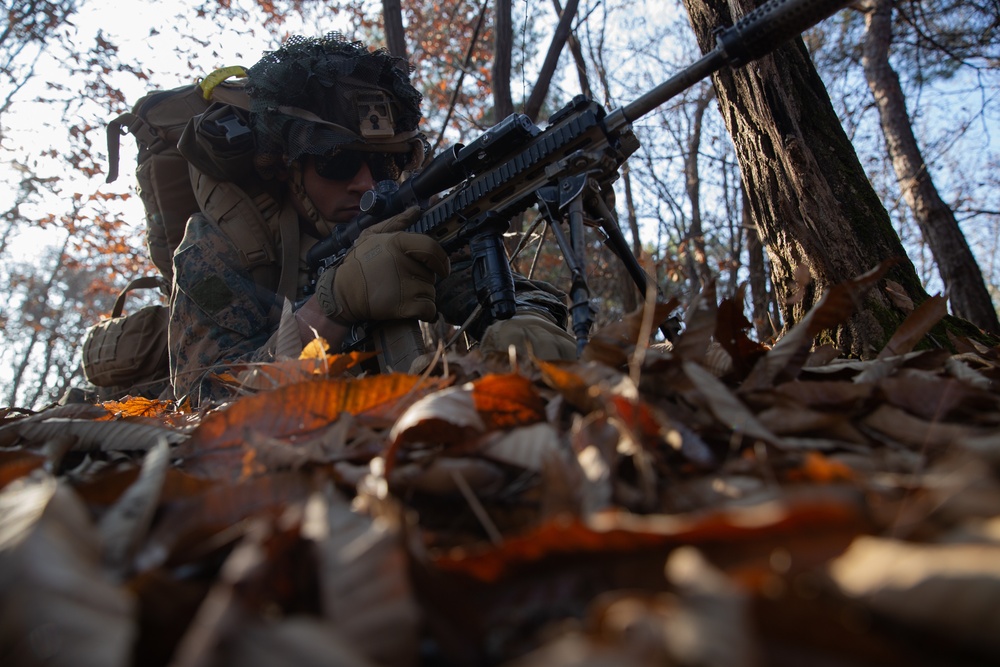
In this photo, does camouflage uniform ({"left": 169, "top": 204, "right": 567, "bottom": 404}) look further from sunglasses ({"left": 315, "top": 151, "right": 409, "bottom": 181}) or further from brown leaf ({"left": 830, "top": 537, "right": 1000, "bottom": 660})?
brown leaf ({"left": 830, "top": 537, "right": 1000, "bottom": 660})

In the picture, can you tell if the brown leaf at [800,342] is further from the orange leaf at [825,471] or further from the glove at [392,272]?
the glove at [392,272]

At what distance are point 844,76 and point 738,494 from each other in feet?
37.5

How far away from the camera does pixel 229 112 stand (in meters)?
3.37

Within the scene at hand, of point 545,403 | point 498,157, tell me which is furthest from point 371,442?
point 498,157

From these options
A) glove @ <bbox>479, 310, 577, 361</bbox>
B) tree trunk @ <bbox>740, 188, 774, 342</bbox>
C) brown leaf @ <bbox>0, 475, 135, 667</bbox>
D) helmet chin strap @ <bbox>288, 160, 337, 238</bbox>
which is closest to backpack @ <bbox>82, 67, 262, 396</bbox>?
helmet chin strap @ <bbox>288, 160, 337, 238</bbox>

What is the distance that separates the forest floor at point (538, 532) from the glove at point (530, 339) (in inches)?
38.2

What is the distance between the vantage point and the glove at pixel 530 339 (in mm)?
2019

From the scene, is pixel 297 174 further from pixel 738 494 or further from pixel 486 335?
pixel 738 494

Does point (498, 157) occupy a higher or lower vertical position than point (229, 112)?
lower

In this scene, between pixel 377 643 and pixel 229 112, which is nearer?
pixel 377 643

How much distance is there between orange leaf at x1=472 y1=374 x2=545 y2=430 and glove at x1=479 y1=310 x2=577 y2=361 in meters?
0.97

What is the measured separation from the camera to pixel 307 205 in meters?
3.53

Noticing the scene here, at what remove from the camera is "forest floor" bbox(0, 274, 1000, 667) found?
43cm

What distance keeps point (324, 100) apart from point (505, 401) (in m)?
2.91
